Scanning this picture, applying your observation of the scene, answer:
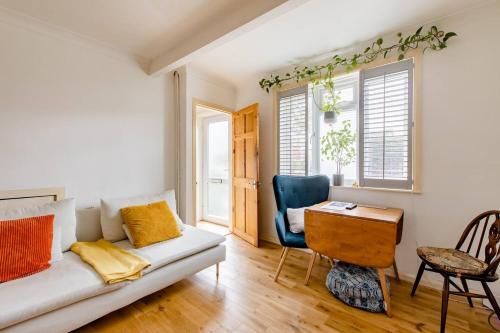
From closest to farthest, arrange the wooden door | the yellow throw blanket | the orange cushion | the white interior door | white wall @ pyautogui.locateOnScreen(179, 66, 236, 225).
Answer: the orange cushion < the yellow throw blanket < white wall @ pyautogui.locateOnScreen(179, 66, 236, 225) < the wooden door < the white interior door

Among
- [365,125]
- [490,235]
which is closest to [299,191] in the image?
[365,125]

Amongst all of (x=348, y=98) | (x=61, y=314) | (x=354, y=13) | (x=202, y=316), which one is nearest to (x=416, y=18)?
(x=354, y=13)

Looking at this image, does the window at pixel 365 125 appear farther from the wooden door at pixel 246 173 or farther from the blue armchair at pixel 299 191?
the wooden door at pixel 246 173

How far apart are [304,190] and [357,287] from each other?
1101mm

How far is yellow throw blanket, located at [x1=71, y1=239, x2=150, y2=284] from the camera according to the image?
1.53m

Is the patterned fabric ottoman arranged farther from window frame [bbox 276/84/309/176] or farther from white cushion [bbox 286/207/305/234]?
window frame [bbox 276/84/309/176]

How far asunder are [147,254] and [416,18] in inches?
122

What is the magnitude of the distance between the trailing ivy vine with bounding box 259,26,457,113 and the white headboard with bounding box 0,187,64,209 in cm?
267

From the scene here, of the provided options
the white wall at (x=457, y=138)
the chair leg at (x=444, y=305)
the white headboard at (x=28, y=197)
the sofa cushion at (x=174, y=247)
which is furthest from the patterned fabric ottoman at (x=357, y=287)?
the white headboard at (x=28, y=197)

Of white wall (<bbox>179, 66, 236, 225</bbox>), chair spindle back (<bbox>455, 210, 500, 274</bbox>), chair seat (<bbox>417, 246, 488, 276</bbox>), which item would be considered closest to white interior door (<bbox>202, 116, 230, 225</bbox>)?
white wall (<bbox>179, 66, 236, 225</bbox>)

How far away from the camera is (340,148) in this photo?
266cm

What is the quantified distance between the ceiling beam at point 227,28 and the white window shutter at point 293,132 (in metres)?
1.35

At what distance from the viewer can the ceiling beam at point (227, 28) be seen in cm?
155

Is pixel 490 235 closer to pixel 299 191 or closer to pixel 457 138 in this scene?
pixel 457 138
